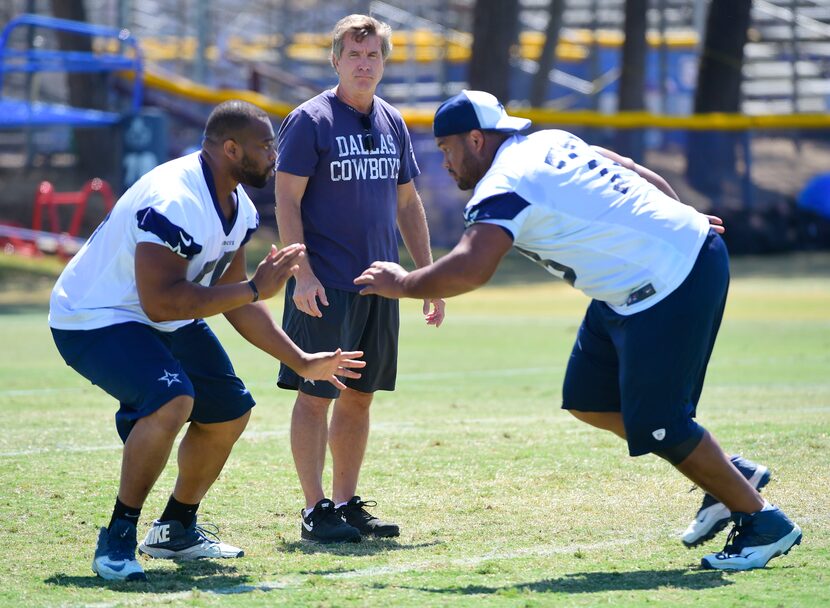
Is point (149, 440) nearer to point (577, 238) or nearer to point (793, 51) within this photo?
point (577, 238)

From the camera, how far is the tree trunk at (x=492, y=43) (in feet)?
88.8

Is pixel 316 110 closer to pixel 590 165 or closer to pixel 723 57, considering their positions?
pixel 590 165

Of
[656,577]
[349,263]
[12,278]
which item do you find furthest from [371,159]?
[12,278]

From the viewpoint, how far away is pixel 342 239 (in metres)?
6.51

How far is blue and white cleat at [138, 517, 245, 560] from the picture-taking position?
5.77 metres

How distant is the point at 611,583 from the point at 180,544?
1920 millimetres

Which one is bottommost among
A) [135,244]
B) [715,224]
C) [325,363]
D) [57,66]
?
[57,66]

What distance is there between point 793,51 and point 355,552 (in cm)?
2932

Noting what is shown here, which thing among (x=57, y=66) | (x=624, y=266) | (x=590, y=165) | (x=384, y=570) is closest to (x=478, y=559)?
(x=384, y=570)

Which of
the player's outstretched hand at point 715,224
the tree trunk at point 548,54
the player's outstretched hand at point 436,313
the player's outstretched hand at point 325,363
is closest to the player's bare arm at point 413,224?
the player's outstretched hand at point 436,313

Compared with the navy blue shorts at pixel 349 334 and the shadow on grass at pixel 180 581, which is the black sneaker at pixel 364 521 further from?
the shadow on grass at pixel 180 581

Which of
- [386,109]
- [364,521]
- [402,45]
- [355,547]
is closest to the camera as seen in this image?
[355,547]

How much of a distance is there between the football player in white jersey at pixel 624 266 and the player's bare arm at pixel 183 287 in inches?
14.3

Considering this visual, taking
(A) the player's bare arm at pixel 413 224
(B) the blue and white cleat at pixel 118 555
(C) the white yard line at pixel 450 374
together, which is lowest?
(C) the white yard line at pixel 450 374
